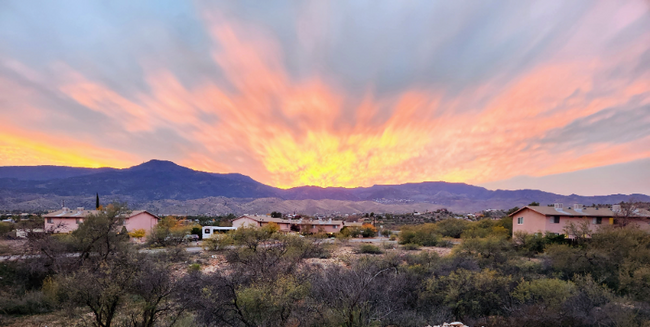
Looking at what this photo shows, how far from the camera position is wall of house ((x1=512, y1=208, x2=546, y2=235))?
31263 millimetres

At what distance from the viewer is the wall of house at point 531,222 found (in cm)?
3126

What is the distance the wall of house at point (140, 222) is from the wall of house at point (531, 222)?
158ft

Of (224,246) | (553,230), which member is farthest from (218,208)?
(553,230)

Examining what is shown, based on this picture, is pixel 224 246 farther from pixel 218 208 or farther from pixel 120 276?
pixel 218 208

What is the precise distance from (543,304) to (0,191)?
16277cm

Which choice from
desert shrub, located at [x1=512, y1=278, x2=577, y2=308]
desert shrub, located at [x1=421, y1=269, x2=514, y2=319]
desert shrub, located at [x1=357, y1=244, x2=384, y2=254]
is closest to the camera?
desert shrub, located at [x1=512, y1=278, x2=577, y2=308]

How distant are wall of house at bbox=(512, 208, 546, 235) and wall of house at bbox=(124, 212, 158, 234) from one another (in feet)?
158

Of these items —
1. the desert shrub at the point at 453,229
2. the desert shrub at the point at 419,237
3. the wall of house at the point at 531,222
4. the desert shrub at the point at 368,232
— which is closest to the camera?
the wall of house at the point at 531,222

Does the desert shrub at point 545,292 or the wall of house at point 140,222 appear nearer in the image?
the desert shrub at point 545,292

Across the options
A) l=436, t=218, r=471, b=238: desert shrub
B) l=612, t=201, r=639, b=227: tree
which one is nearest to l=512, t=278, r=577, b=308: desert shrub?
l=612, t=201, r=639, b=227: tree

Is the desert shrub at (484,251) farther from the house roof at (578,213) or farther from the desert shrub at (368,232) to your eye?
the desert shrub at (368,232)

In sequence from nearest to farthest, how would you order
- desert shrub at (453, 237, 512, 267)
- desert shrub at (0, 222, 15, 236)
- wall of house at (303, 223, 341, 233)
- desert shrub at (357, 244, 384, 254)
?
desert shrub at (453, 237, 512, 267) < desert shrub at (357, 244, 384, 254) < desert shrub at (0, 222, 15, 236) < wall of house at (303, 223, 341, 233)

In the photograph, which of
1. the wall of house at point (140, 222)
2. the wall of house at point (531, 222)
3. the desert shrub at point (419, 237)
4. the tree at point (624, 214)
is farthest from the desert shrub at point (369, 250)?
the wall of house at point (140, 222)

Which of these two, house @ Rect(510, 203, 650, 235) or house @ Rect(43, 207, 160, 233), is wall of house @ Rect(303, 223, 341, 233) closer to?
house @ Rect(43, 207, 160, 233)
